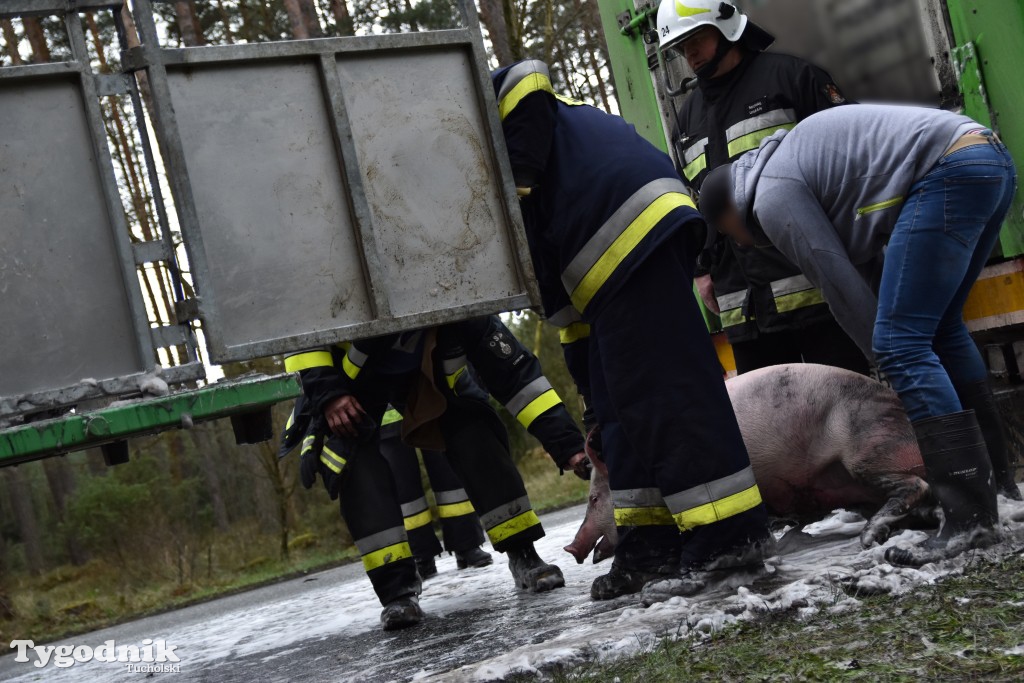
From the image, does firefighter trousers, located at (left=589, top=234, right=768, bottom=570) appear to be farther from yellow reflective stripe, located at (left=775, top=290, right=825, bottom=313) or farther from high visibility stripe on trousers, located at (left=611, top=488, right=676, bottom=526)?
yellow reflective stripe, located at (left=775, top=290, right=825, bottom=313)

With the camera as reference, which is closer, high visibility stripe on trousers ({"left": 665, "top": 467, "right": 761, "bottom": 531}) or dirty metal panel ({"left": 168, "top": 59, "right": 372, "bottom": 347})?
dirty metal panel ({"left": 168, "top": 59, "right": 372, "bottom": 347})

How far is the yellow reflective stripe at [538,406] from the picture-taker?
4.96 m

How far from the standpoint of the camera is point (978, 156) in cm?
355

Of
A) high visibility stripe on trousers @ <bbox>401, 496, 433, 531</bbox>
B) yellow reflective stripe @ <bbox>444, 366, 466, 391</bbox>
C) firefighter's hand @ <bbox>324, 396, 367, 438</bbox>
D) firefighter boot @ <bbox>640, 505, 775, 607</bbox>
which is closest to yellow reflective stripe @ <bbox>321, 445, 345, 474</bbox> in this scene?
firefighter's hand @ <bbox>324, 396, 367, 438</bbox>

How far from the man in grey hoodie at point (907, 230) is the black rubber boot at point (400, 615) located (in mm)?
1993

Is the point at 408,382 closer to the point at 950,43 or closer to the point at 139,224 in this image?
the point at 950,43

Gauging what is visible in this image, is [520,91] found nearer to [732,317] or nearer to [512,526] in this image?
[732,317]

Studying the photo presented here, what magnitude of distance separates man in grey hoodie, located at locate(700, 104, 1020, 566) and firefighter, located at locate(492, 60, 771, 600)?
332mm

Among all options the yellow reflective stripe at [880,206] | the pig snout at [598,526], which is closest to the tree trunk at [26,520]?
the pig snout at [598,526]

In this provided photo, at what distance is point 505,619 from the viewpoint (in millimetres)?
4262

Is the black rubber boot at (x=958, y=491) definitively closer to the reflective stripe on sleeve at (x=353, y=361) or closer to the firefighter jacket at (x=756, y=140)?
the firefighter jacket at (x=756, y=140)

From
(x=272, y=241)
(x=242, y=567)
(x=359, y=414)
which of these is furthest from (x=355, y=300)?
(x=242, y=567)

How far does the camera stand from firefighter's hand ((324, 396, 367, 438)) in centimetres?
479

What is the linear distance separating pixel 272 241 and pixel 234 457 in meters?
17.6
